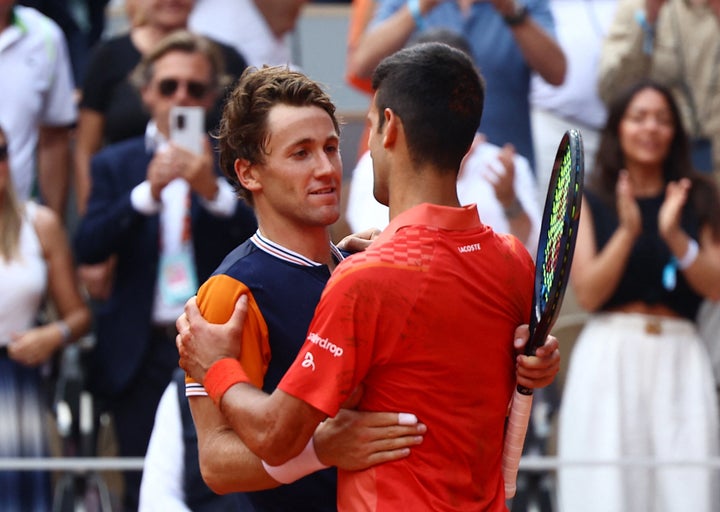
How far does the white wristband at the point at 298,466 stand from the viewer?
2650 mm

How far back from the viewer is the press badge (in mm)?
5332

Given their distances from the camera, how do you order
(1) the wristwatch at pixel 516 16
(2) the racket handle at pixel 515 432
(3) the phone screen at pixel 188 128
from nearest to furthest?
(2) the racket handle at pixel 515 432
(3) the phone screen at pixel 188 128
(1) the wristwatch at pixel 516 16

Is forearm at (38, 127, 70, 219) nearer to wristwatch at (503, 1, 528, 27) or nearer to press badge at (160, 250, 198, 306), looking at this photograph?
press badge at (160, 250, 198, 306)

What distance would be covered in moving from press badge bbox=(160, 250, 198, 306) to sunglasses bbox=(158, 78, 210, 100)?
67cm

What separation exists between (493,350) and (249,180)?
66 centimetres

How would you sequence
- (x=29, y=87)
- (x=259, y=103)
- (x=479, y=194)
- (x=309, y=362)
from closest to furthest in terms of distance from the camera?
(x=309, y=362)
(x=259, y=103)
(x=479, y=194)
(x=29, y=87)

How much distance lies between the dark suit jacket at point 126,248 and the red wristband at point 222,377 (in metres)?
2.70

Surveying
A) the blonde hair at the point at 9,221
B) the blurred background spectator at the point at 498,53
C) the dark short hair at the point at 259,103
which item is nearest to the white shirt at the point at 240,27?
the blurred background spectator at the point at 498,53

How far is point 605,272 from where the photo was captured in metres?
5.50

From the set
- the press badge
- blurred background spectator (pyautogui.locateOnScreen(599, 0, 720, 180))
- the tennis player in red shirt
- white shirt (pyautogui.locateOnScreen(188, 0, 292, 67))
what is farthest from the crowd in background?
the tennis player in red shirt

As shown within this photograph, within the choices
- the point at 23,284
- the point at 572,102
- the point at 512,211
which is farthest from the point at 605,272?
the point at 23,284

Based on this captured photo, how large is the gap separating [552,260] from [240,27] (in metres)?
3.98

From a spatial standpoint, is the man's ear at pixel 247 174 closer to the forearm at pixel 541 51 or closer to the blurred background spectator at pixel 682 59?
the forearm at pixel 541 51

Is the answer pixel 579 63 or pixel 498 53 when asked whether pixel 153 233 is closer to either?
pixel 498 53
